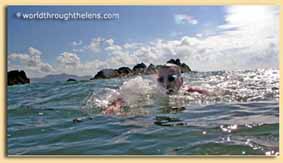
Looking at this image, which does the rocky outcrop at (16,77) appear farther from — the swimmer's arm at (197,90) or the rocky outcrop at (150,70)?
the swimmer's arm at (197,90)

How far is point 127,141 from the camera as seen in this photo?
287 centimetres

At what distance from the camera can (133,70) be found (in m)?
3.01

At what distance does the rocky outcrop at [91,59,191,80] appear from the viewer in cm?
299

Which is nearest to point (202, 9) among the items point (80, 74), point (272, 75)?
point (272, 75)

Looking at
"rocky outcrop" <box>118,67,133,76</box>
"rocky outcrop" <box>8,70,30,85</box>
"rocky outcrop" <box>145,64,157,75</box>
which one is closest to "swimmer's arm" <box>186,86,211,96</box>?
"rocky outcrop" <box>145,64,157,75</box>

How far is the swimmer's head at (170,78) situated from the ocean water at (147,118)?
42mm

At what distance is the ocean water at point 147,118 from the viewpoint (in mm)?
2852

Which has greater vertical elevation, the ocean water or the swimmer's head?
the swimmer's head

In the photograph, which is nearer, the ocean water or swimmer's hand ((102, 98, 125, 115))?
the ocean water

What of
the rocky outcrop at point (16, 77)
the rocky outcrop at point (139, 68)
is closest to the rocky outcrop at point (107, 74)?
the rocky outcrop at point (139, 68)

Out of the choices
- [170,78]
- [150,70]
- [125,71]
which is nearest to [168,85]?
[170,78]

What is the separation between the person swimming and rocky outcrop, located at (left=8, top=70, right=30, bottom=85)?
0.52 meters

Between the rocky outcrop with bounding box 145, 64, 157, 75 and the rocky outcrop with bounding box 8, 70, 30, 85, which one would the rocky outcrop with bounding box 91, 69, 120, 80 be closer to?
the rocky outcrop with bounding box 145, 64, 157, 75

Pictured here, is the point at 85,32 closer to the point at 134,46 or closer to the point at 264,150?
the point at 134,46
